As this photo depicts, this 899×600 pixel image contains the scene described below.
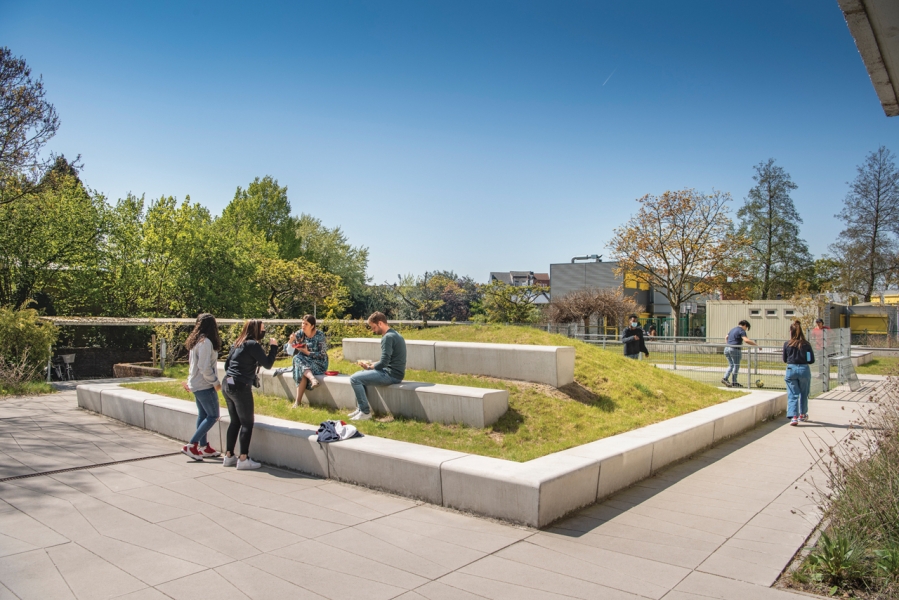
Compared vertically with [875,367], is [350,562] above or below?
above

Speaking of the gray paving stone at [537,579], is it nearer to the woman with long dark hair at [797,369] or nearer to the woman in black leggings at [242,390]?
the woman in black leggings at [242,390]

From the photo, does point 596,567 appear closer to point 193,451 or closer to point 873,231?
point 193,451

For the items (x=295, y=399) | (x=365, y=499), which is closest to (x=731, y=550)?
(x=365, y=499)

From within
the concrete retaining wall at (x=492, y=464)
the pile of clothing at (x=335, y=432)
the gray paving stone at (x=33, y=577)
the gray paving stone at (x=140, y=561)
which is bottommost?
the gray paving stone at (x=140, y=561)

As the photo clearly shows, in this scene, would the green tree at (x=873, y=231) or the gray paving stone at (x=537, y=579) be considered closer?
the gray paving stone at (x=537, y=579)

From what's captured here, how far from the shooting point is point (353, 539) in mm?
4906

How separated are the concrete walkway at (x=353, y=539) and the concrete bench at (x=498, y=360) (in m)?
2.24

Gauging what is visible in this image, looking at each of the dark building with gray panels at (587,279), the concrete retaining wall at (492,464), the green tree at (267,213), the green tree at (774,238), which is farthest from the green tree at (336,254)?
the concrete retaining wall at (492,464)

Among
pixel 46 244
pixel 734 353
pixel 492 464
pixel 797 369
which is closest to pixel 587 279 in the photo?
pixel 734 353

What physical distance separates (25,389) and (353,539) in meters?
12.0

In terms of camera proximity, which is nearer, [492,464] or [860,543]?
[860,543]

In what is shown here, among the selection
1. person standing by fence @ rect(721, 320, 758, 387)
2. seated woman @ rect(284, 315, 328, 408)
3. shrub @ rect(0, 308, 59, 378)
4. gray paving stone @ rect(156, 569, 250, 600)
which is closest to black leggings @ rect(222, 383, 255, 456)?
seated woman @ rect(284, 315, 328, 408)

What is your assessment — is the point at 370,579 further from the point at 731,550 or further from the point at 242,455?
the point at 242,455

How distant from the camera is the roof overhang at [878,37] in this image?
9.24 ft
